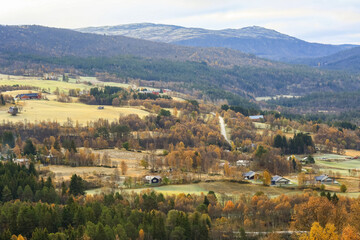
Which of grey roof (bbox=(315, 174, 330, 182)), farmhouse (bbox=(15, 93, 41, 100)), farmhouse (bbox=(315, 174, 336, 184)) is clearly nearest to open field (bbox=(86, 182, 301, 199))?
farmhouse (bbox=(315, 174, 336, 184))

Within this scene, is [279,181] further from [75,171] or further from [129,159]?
[75,171]

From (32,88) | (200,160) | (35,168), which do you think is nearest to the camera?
(35,168)

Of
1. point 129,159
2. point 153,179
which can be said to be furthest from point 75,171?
point 129,159

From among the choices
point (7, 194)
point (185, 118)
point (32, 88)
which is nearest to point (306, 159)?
point (185, 118)

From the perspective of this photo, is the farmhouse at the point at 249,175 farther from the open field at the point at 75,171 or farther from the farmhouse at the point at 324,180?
the open field at the point at 75,171

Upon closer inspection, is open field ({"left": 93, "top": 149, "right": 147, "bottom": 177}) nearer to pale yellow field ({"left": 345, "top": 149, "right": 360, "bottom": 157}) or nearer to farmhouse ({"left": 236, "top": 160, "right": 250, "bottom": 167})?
farmhouse ({"left": 236, "top": 160, "right": 250, "bottom": 167})

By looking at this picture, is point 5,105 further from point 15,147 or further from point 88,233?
point 88,233

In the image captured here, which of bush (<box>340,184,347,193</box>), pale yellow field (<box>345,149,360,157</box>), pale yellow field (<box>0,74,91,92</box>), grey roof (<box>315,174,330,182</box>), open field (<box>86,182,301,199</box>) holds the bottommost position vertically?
pale yellow field (<box>345,149,360,157</box>)

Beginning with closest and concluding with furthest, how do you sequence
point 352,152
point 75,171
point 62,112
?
point 75,171 < point 352,152 < point 62,112
